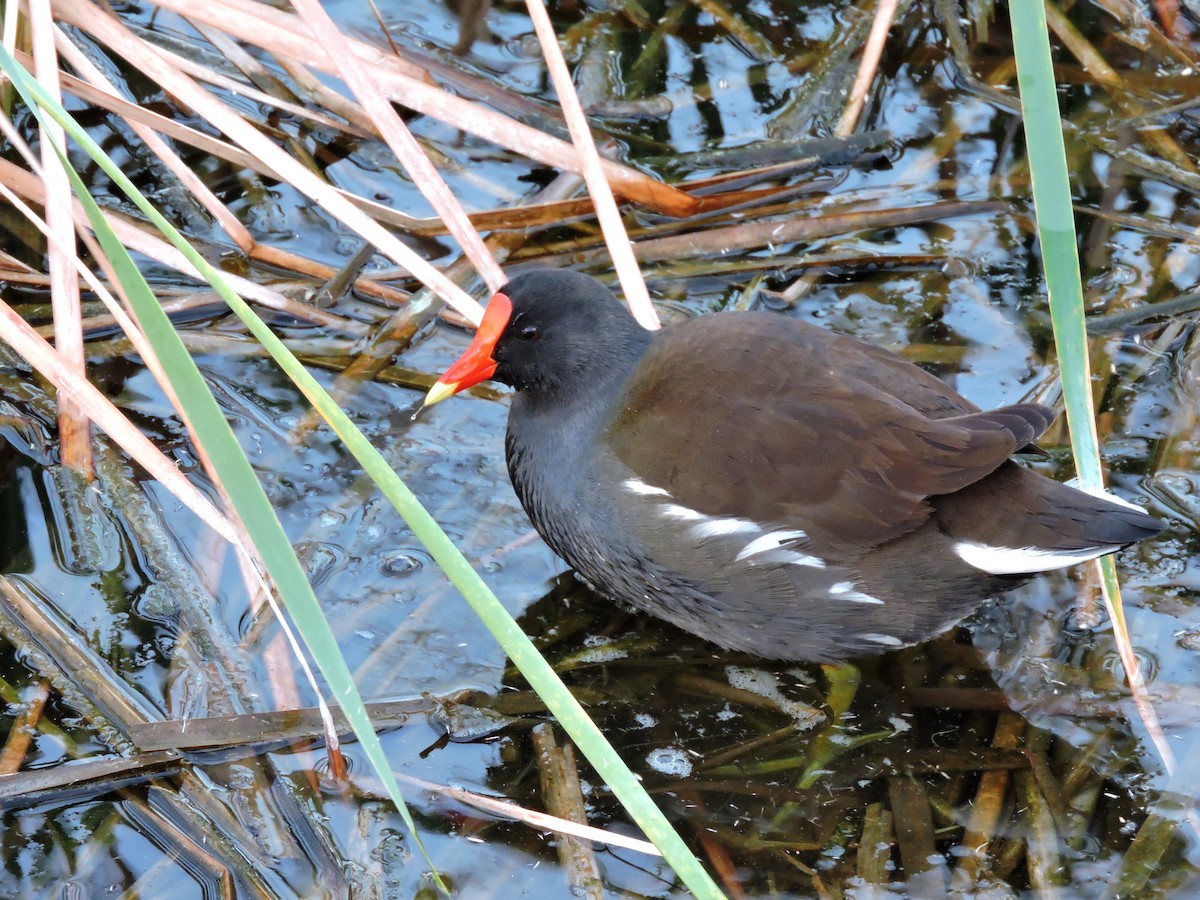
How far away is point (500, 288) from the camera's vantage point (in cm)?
273

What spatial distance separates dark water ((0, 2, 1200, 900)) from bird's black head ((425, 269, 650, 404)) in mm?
386

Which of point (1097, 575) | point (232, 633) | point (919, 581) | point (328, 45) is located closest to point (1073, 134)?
point (1097, 575)

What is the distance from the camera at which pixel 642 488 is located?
2537 mm

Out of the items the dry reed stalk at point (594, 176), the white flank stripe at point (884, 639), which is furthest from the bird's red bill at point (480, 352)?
the white flank stripe at point (884, 639)

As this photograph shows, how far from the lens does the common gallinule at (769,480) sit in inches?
96.0

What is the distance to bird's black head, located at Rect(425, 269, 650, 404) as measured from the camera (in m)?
2.68

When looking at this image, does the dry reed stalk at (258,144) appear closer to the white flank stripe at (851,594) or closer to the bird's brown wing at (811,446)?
the bird's brown wing at (811,446)

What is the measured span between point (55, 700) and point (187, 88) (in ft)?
4.33

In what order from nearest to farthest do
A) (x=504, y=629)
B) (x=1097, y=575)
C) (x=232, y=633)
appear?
(x=504, y=629) < (x=232, y=633) < (x=1097, y=575)

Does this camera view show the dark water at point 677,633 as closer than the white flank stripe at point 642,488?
Yes

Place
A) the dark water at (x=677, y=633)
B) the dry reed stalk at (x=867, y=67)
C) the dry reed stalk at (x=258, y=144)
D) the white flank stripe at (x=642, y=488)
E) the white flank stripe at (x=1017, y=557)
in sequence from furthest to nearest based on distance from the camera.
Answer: the dry reed stalk at (x=867, y=67)
the dry reed stalk at (x=258, y=144)
the white flank stripe at (x=642, y=488)
the white flank stripe at (x=1017, y=557)
the dark water at (x=677, y=633)

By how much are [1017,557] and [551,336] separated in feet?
3.32

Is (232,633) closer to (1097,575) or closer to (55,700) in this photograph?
(55,700)

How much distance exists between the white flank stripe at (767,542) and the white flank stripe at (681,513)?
0.11m
